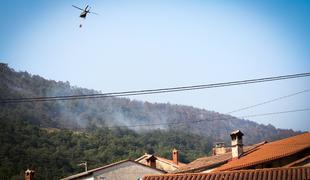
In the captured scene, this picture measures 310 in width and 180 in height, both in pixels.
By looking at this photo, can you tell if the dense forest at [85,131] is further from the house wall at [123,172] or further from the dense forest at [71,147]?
the house wall at [123,172]

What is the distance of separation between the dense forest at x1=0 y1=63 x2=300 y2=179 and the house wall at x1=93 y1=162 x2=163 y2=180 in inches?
367

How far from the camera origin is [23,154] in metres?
84.8

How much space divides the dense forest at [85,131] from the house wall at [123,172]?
933cm

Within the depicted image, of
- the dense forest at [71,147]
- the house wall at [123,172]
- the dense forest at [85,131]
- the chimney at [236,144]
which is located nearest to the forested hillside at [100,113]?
the dense forest at [85,131]

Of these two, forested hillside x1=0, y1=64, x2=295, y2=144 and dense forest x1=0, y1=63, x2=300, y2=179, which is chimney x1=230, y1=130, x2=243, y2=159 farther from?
forested hillside x1=0, y1=64, x2=295, y2=144

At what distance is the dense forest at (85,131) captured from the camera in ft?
276

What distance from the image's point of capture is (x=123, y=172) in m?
45.8

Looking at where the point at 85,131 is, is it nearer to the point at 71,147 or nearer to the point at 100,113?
the point at 71,147

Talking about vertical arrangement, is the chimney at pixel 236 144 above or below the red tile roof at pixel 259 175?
above

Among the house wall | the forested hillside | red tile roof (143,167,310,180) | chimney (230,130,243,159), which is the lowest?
the house wall

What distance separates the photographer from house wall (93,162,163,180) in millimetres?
44022

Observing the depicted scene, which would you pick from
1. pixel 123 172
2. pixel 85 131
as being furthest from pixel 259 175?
pixel 85 131

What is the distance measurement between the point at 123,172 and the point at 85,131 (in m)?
86.3

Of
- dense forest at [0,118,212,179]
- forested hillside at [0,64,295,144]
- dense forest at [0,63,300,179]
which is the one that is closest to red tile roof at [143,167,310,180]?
dense forest at [0,63,300,179]
